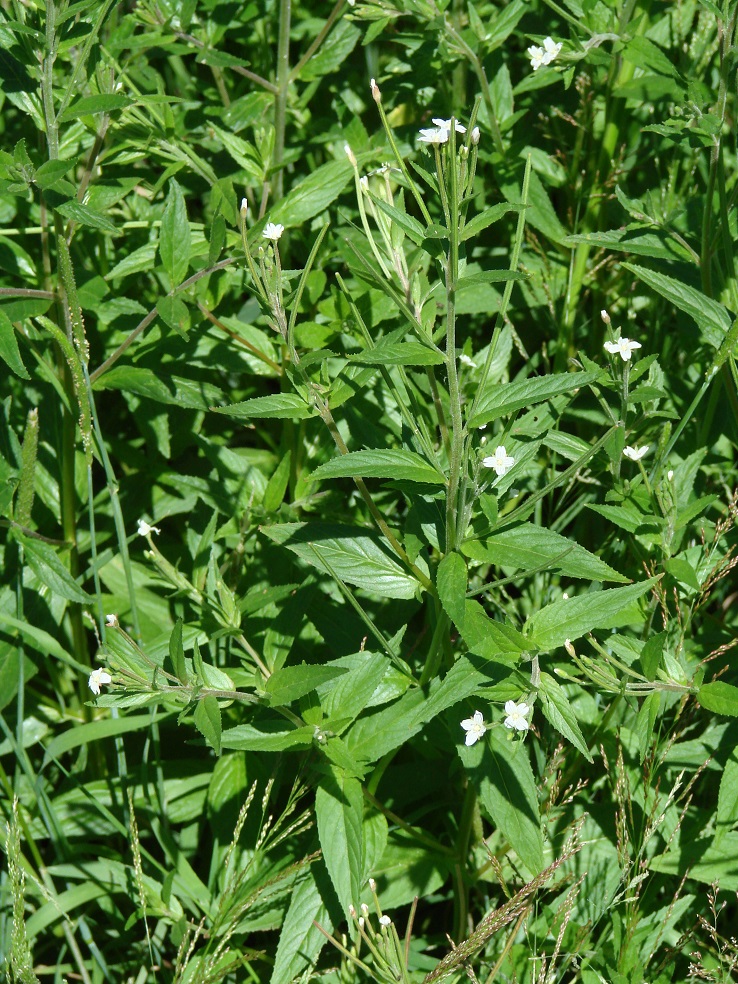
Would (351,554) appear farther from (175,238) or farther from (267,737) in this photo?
(175,238)

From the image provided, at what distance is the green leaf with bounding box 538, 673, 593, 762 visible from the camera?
81.6 inches

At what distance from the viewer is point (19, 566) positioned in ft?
9.18

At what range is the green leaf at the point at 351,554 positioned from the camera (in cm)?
235

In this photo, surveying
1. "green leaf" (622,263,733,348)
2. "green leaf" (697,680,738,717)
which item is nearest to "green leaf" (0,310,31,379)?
"green leaf" (622,263,733,348)

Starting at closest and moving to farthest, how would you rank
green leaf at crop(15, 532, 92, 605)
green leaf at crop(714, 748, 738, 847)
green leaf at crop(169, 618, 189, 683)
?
1. green leaf at crop(169, 618, 189, 683)
2. green leaf at crop(714, 748, 738, 847)
3. green leaf at crop(15, 532, 92, 605)

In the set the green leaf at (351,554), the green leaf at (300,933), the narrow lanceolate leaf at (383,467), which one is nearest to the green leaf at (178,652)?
the green leaf at (351,554)

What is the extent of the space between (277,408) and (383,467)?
1.32 ft

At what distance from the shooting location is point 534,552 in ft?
7.05

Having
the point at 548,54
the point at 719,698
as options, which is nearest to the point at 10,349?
the point at 548,54

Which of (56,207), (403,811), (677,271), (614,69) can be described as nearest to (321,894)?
(403,811)

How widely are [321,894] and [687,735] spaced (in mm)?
1166

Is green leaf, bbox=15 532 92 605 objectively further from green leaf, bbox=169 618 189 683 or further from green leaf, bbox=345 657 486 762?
green leaf, bbox=345 657 486 762

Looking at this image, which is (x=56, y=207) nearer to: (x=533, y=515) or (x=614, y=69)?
(x=533, y=515)

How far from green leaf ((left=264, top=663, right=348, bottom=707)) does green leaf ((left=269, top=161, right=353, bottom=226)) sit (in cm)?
137
